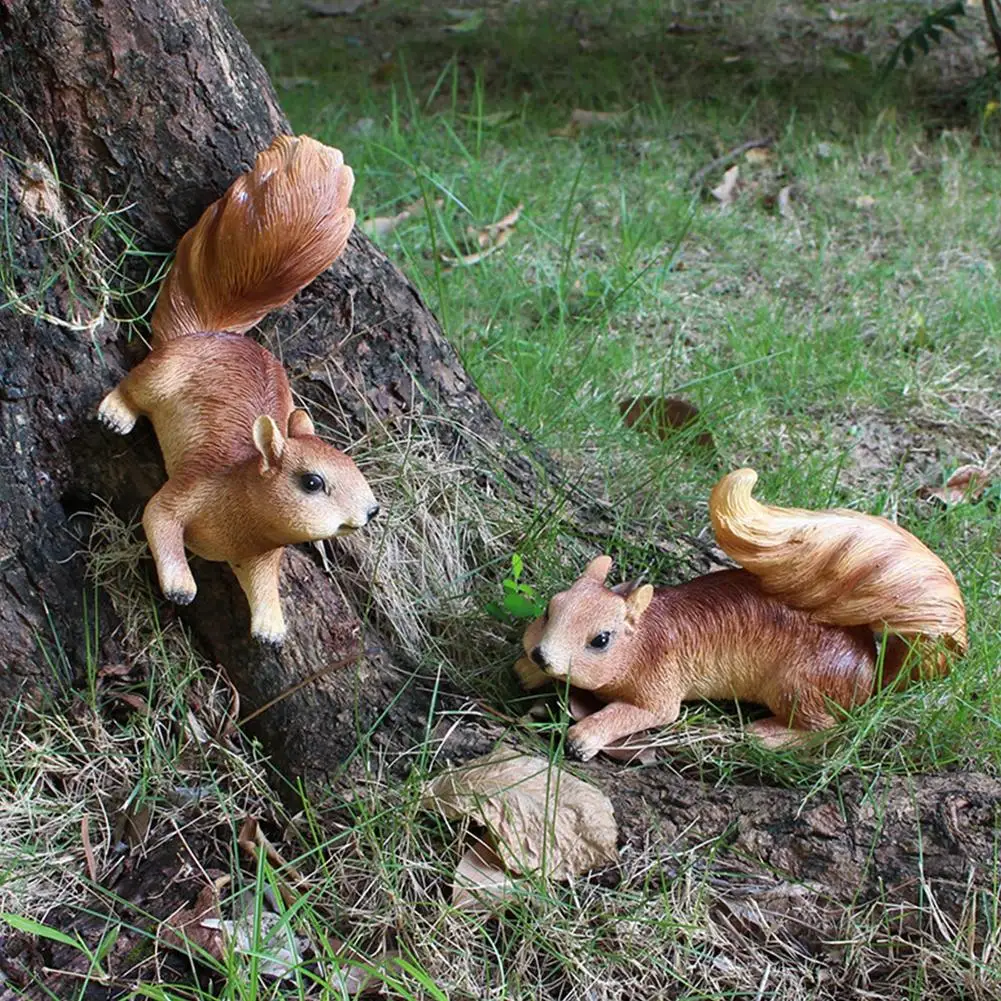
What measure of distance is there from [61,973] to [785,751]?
47.6 inches

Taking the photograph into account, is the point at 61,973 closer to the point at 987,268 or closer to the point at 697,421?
the point at 697,421

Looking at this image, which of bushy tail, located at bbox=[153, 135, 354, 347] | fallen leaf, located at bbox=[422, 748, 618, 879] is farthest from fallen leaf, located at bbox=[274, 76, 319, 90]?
fallen leaf, located at bbox=[422, 748, 618, 879]

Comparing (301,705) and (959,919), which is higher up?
(301,705)

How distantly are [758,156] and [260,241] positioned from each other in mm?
3403

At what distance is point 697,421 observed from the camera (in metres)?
2.87

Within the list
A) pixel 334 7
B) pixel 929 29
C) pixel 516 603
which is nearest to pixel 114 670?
pixel 516 603

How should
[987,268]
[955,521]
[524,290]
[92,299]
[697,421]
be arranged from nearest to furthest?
1. [92,299]
2. [955,521]
3. [697,421]
4. [524,290]
5. [987,268]

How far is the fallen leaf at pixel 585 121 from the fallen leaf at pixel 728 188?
1.95 feet

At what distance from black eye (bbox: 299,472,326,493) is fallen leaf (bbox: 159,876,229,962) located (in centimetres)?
69

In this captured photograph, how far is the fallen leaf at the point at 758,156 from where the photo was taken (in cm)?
477

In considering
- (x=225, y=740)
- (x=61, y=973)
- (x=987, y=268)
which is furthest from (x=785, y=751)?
(x=987, y=268)

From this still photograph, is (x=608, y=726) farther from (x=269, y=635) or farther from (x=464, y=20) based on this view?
(x=464, y=20)

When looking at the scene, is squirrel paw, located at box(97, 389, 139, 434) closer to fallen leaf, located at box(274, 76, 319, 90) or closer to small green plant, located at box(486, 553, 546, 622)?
small green plant, located at box(486, 553, 546, 622)

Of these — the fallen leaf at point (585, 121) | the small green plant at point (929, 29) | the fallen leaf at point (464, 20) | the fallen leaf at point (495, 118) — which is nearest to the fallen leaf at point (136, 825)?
the fallen leaf at point (495, 118)
